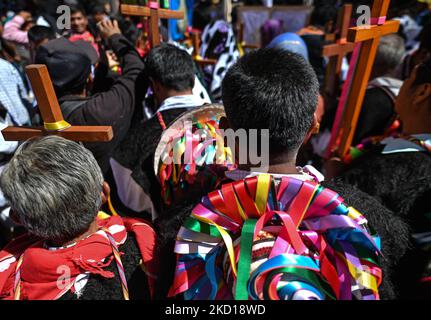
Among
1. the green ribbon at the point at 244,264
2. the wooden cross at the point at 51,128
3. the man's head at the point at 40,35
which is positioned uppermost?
the man's head at the point at 40,35

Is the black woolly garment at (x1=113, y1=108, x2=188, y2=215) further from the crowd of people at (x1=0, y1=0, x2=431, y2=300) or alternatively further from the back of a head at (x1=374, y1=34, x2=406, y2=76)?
the back of a head at (x1=374, y1=34, x2=406, y2=76)

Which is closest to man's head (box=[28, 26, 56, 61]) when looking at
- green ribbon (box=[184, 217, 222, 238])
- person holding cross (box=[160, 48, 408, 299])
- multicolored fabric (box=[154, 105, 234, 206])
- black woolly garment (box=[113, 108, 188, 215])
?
black woolly garment (box=[113, 108, 188, 215])

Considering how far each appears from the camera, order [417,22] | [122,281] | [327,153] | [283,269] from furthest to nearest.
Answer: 1. [417,22]
2. [327,153]
3. [122,281]
4. [283,269]

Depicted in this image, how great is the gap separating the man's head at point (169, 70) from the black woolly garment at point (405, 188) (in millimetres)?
987

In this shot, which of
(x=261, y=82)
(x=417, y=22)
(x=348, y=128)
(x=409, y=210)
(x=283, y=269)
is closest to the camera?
(x=283, y=269)

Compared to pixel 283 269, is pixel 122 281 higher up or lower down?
lower down

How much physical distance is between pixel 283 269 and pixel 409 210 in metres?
0.71

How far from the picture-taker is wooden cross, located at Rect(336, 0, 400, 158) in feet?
5.06

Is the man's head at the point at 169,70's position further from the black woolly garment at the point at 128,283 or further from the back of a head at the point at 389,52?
the back of a head at the point at 389,52

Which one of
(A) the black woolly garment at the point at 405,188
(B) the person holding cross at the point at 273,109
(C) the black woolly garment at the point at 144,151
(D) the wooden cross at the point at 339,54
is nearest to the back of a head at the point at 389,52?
(D) the wooden cross at the point at 339,54

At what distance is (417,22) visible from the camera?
17.0 ft

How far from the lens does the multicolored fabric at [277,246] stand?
811 mm

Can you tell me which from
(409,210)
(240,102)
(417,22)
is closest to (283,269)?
(240,102)
